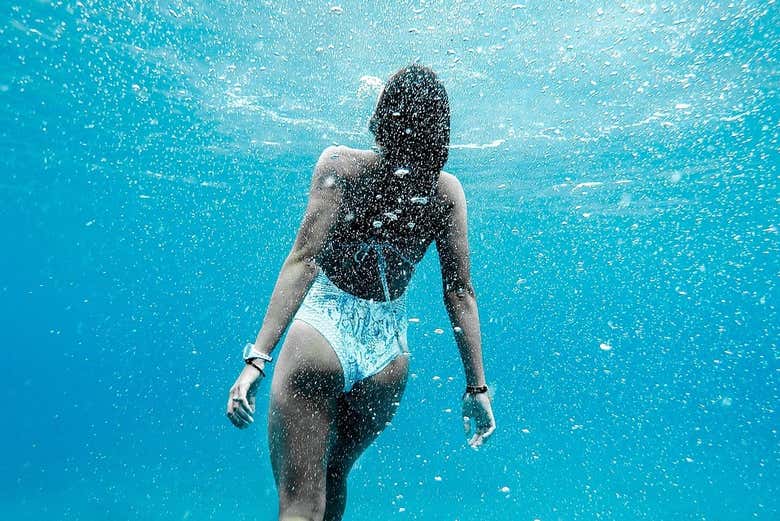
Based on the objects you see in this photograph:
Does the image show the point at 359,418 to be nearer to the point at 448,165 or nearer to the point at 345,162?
the point at 345,162

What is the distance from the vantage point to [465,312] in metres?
3.07

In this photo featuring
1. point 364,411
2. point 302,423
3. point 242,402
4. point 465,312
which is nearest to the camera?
point 242,402

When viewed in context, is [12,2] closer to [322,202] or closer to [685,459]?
[322,202]

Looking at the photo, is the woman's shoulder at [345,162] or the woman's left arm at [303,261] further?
the woman's shoulder at [345,162]

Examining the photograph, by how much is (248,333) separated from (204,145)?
182ft

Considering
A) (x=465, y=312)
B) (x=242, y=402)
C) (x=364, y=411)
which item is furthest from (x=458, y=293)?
(x=242, y=402)

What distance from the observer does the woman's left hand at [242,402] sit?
2.23 m

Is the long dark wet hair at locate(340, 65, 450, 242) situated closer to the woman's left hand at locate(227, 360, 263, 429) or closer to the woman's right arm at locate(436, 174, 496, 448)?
the woman's right arm at locate(436, 174, 496, 448)

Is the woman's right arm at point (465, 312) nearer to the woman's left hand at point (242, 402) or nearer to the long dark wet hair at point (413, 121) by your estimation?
the long dark wet hair at point (413, 121)

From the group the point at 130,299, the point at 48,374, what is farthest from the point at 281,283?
the point at 48,374

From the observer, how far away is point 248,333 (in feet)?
240

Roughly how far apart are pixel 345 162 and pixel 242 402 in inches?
43.3

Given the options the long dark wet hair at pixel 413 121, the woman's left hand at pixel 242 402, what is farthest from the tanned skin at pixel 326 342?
the long dark wet hair at pixel 413 121

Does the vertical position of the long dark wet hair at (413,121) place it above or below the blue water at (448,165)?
below
